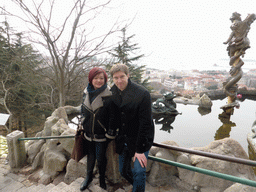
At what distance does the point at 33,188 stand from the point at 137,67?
1253 cm

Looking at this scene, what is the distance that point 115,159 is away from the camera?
192 centimetres

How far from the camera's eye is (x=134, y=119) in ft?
4.76

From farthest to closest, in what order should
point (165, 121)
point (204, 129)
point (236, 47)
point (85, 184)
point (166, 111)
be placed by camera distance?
1. point (166, 111)
2. point (165, 121)
3. point (236, 47)
4. point (204, 129)
5. point (85, 184)

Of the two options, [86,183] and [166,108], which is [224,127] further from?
[86,183]

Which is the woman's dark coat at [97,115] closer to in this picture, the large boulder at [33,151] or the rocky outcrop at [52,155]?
the rocky outcrop at [52,155]

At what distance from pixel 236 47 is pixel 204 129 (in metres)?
3.42

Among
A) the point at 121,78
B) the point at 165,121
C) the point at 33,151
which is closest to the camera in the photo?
the point at 121,78

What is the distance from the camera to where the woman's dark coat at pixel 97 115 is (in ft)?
5.44

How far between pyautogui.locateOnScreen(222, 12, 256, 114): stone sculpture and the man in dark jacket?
576 centimetres

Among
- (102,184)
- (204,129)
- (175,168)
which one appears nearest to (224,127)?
(204,129)

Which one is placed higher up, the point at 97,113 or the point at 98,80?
the point at 98,80

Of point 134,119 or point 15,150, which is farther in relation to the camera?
point 15,150

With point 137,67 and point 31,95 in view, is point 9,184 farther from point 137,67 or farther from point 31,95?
point 137,67

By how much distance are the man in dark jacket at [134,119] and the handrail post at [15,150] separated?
2.40 metres
